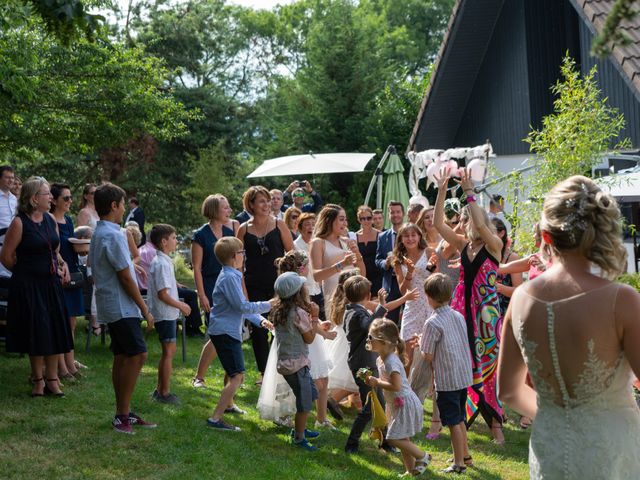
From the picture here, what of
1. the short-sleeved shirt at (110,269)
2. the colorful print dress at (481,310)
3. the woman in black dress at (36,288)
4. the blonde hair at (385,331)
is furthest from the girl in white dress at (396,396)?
the woman in black dress at (36,288)

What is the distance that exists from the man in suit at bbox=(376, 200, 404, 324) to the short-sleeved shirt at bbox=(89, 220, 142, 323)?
3015 mm

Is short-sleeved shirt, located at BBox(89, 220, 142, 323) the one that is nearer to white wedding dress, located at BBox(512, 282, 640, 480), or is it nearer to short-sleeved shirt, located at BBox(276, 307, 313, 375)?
short-sleeved shirt, located at BBox(276, 307, 313, 375)

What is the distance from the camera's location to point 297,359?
711 cm

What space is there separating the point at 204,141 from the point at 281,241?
2801 cm

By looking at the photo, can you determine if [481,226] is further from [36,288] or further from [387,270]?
[36,288]

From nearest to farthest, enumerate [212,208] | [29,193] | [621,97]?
[29,193]
[212,208]
[621,97]

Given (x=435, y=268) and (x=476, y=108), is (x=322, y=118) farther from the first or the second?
(x=435, y=268)

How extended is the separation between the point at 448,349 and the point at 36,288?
387 centimetres

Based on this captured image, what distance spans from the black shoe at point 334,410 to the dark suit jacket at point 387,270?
1.41m

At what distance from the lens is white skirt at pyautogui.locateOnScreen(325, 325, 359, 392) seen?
8.38m

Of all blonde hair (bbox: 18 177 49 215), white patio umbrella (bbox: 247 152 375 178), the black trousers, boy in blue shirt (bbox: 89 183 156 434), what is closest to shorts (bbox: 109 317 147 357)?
boy in blue shirt (bbox: 89 183 156 434)

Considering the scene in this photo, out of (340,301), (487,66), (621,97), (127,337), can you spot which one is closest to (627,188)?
(621,97)

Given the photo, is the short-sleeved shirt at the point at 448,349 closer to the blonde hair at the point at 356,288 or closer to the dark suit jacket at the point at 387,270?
the blonde hair at the point at 356,288

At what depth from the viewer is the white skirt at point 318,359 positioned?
25.8ft
